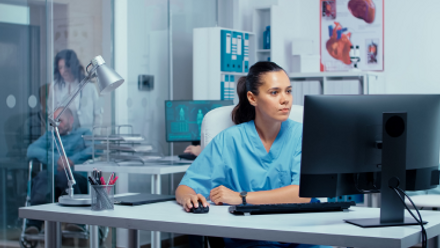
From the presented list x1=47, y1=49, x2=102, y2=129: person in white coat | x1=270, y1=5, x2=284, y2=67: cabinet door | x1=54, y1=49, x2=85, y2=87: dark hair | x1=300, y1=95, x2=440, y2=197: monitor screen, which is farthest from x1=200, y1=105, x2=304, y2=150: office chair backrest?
x1=270, y1=5, x2=284, y2=67: cabinet door

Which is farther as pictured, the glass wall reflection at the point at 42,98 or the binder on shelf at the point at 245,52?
the binder on shelf at the point at 245,52

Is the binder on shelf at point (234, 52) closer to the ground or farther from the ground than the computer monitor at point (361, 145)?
farther from the ground

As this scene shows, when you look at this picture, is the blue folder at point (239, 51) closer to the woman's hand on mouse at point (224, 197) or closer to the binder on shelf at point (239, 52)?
the binder on shelf at point (239, 52)

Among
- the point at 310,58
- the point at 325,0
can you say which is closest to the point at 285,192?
the point at 310,58

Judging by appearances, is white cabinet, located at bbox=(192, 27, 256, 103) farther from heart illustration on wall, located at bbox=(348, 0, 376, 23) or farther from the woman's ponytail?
the woman's ponytail

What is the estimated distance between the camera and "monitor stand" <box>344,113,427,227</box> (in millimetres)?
1549

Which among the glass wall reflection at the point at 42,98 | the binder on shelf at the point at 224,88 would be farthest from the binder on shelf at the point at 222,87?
the glass wall reflection at the point at 42,98

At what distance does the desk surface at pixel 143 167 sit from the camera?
129 inches

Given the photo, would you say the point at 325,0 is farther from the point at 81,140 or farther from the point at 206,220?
the point at 206,220

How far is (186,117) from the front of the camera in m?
3.90

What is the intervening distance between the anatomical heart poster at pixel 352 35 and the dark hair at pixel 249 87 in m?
3.11

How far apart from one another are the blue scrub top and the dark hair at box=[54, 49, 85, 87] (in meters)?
1.90

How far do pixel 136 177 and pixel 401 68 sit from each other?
2677mm

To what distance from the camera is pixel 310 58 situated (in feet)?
17.0
